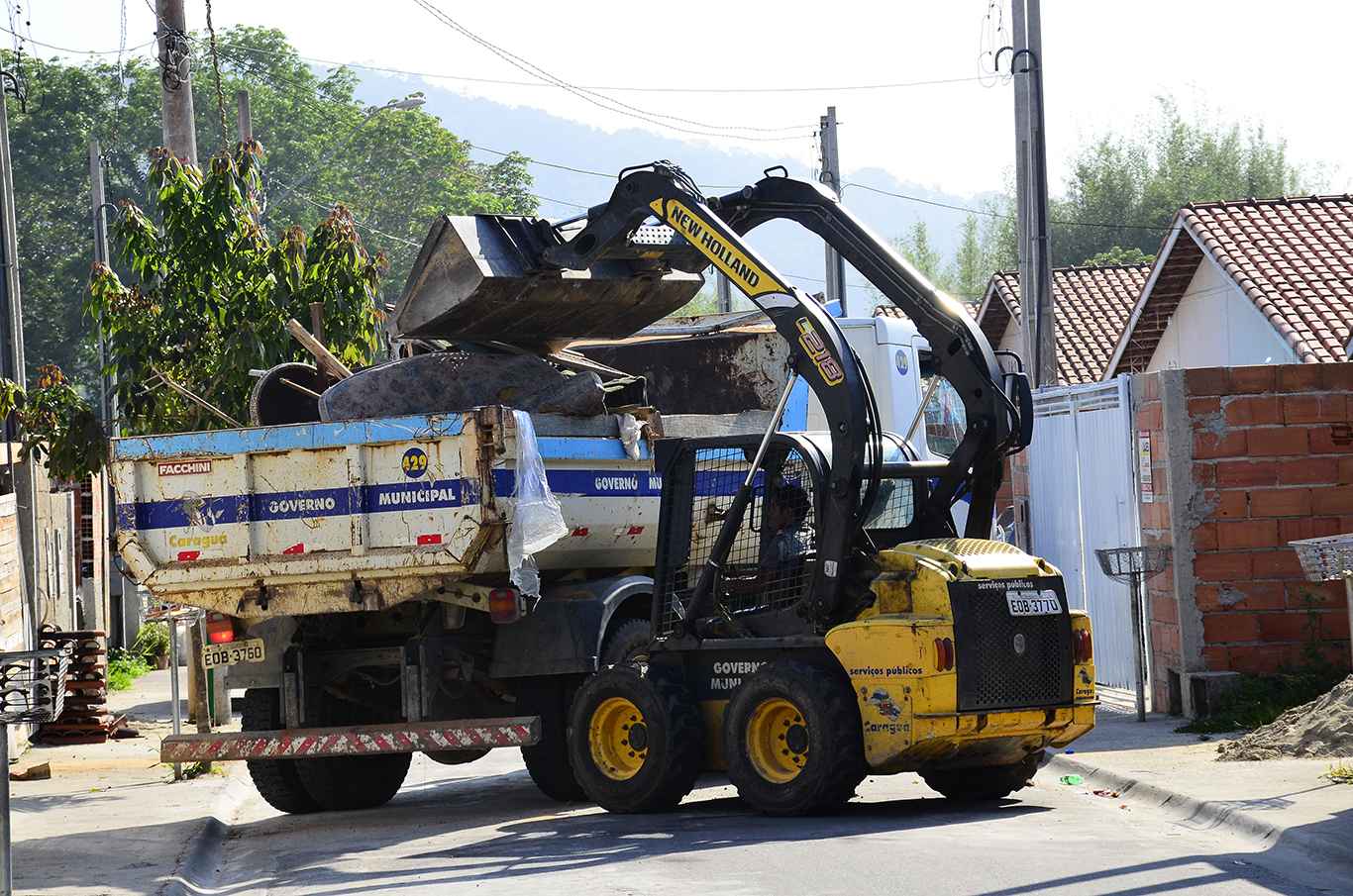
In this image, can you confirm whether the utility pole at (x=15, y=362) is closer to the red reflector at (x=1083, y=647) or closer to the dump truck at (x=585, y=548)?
the dump truck at (x=585, y=548)

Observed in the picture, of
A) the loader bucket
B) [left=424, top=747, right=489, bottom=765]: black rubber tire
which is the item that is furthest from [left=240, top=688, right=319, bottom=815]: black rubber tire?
the loader bucket

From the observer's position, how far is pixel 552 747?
12.5 m

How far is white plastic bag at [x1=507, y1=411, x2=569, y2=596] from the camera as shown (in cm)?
1126

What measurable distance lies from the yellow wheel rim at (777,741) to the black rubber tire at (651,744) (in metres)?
0.54

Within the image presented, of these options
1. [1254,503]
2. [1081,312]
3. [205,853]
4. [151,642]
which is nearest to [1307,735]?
[1254,503]

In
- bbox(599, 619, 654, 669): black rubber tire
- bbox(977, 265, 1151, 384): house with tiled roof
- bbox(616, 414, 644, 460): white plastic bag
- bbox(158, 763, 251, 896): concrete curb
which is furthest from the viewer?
bbox(977, 265, 1151, 384): house with tiled roof

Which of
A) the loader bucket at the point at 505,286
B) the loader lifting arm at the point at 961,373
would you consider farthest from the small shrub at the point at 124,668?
the loader lifting arm at the point at 961,373

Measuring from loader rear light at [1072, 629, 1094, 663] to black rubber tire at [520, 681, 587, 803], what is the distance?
334 cm

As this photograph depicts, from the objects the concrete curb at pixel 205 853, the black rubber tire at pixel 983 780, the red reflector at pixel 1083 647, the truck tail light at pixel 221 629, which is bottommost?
the concrete curb at pixel 205 853

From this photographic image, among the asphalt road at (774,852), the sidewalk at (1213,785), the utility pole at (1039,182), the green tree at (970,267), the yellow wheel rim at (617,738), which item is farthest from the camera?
the green tree at (970,267)

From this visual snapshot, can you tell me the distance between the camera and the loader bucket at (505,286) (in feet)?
42.0

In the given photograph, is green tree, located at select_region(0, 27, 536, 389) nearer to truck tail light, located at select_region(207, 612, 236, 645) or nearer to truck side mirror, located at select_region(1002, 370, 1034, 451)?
truck tail light, located at select_region(207, 612, 236, 645)

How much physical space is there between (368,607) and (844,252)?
3767 millimetres

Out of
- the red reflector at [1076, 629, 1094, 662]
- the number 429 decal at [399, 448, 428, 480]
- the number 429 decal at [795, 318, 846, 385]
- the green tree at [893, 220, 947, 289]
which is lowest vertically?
the red reflector at [1076, 629, 1094, 662]
